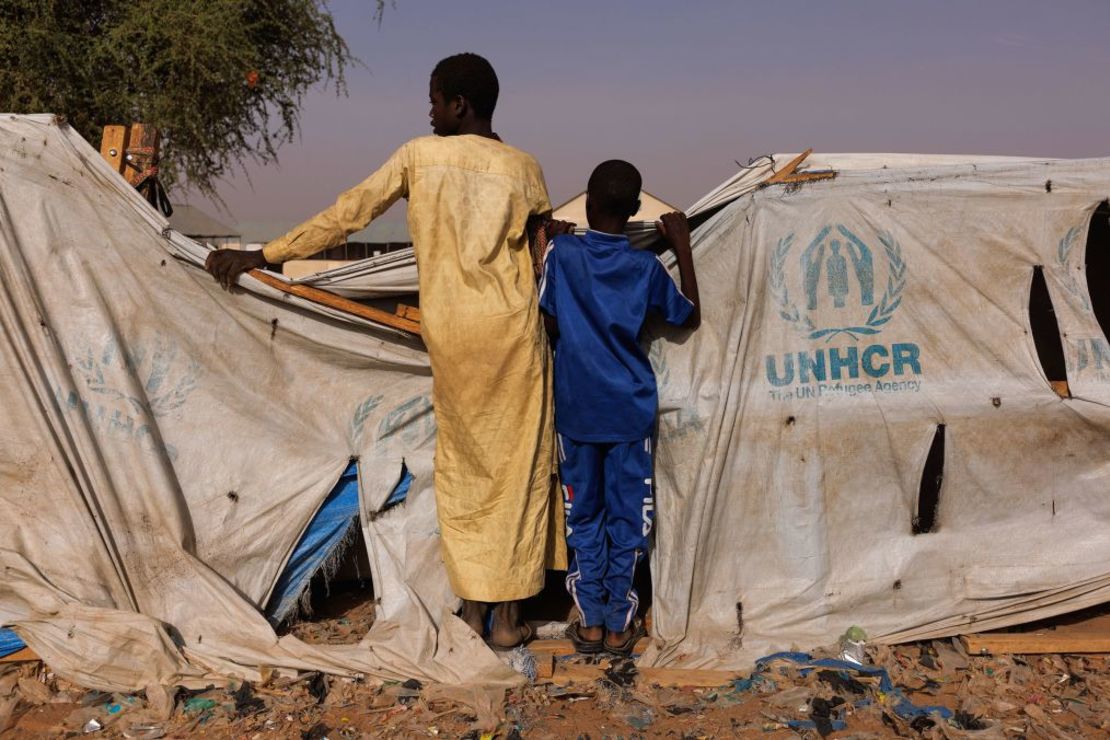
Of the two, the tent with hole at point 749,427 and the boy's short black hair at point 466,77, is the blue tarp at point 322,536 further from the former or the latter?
the boy's short black hair at point 466,77

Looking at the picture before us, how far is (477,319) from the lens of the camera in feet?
10.8

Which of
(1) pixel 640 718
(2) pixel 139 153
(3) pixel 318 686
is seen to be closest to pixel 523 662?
(1) pixel 640 718

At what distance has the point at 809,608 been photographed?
3578mm

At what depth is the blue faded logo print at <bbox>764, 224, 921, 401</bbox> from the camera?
3.57 m

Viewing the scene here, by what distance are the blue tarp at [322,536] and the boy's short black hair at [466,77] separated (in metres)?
1.40

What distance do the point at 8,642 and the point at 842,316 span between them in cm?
319

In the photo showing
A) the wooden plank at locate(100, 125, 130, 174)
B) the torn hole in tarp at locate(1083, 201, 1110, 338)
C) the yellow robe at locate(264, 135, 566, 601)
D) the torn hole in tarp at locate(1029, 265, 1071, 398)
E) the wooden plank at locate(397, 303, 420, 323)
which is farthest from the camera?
the torn hole in tarp at locate(1083, 201, 1110, 338)

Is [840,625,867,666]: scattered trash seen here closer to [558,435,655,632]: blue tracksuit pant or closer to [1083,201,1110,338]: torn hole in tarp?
[558,435,655,632]: blue tracksuit pant

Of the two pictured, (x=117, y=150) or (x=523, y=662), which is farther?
(x=117, y=150)

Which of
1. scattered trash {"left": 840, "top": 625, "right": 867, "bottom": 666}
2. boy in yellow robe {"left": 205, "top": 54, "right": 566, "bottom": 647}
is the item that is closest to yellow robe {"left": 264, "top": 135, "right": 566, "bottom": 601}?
boy in yellow robe {"left": 205, "top": 54, "right": 566, "bottom": 647}

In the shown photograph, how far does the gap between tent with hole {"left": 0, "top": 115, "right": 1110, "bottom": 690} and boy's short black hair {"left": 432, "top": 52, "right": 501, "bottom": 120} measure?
704mm

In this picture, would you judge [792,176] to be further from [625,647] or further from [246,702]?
[246,702]

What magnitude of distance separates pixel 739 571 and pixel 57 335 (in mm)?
2651

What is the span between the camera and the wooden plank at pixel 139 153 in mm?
3869
